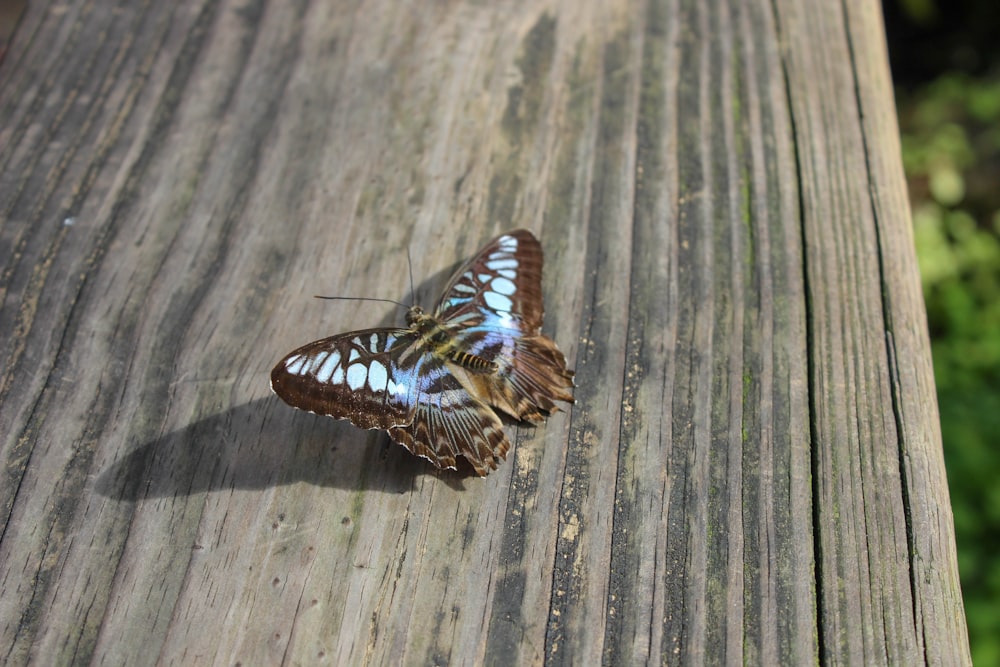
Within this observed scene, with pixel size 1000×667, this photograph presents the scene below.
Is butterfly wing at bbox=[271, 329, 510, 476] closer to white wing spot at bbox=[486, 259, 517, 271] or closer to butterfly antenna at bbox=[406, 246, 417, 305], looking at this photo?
butterfly antenna at bbox=[406, 246, 417, 305]

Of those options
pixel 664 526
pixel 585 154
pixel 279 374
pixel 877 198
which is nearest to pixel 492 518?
pixel 664 526

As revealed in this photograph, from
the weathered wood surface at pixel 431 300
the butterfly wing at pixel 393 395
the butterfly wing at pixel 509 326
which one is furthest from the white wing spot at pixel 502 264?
the butterfly wing at pixel 393 395

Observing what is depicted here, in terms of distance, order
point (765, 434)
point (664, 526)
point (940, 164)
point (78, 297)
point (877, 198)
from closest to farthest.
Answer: point (664, 526)
point (765, 434)
point (78, 297)
point (877, 198)
point (940, 164)

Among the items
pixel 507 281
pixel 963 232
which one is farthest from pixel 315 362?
pixel 963 232

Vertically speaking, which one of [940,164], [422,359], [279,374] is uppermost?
[279,374]

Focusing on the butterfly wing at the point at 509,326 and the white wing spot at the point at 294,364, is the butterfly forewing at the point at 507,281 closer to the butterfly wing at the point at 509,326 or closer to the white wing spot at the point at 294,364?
the butterfly wing at the point at 509,326

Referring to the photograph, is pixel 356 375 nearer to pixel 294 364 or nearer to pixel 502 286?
pixel 294 364

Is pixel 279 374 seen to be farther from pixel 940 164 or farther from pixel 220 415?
pixel 940 164
